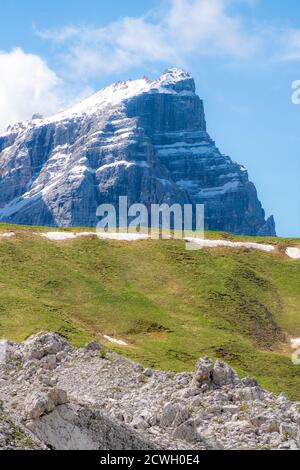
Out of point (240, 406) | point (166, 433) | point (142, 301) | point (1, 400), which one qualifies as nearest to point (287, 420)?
point (240, 406)

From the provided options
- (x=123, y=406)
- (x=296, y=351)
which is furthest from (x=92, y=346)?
(x=296, y=351)

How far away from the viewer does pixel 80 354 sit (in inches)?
2170

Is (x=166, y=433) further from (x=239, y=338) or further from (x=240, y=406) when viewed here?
(x=239, y=338)

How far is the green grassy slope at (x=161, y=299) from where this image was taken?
70312 mm

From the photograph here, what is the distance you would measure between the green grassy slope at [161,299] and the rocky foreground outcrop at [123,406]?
1258cm

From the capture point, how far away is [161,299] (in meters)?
85.2

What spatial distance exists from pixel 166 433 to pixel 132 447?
3838 mm

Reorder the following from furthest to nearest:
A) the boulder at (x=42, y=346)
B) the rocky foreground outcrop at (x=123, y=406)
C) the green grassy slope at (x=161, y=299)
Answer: the green grassy slope at (x=161, y=299), the boulder at (x=42, y=346), the rocky foreground outcrop at (x=123, y=406)

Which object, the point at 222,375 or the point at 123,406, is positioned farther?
the point at 222,375

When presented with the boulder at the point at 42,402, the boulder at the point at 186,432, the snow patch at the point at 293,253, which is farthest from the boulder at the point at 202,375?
the snow patch at the point at 293,253

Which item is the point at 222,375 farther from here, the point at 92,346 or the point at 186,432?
the point at 92,346

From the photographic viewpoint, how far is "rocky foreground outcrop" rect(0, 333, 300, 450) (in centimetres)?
3209

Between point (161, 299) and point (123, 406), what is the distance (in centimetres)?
4203

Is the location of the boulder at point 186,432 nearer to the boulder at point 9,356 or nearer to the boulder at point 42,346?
the boulder at point 9,356
